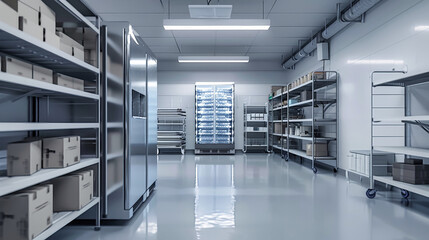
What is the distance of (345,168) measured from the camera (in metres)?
6.27

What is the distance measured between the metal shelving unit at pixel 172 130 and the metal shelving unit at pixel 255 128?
2159 mm

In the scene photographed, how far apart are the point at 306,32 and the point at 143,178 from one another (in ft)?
17.9

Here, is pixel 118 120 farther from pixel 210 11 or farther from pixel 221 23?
pixel 221 23

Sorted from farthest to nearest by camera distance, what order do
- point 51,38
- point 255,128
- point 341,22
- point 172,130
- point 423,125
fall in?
point 172,130
point 255,128
point 341,22
point 423,125
point 51,38

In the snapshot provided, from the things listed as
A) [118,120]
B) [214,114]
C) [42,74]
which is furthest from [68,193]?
[214,114]

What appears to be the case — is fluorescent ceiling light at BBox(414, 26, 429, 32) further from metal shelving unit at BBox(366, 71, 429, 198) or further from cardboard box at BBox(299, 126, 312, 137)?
cardboard box at BBox(299, 126, 312, 137)

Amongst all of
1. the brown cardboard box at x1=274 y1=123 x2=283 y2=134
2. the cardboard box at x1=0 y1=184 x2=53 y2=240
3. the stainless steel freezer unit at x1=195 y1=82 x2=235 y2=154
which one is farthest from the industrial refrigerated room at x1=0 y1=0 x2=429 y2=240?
the stainless steel freezer unit at x1=195 y1=82 x2=235 y2=154

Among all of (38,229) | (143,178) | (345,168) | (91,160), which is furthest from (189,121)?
(38,229)

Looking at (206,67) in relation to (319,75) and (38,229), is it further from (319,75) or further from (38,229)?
(38,229)

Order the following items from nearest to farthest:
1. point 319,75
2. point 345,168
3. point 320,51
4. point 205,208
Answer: point 205,208
point 345,168
point 319,75
point 320,51

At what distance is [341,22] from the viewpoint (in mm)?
5805

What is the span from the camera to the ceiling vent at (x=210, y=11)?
16.0ft

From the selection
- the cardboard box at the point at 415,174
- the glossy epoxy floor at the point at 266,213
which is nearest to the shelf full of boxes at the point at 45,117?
the glossy epoxy floor at the point at 266,213

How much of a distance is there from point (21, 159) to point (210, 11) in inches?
148
